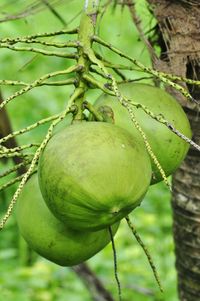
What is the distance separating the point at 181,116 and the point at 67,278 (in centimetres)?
204

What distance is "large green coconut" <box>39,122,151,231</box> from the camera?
137 cm

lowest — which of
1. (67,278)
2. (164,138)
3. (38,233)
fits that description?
(67,278)

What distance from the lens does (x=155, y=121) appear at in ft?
5.18

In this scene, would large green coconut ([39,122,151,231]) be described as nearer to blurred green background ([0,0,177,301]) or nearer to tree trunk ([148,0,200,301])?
tree trunk ([148,0,200,301])

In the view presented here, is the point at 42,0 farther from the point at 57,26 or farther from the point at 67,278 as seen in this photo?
the point at 57,26

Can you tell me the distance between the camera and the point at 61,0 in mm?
2434

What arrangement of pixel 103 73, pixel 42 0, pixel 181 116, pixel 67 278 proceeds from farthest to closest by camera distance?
pixel 67 278, pixel 42 0, pixel 181 116, pixel 103 73

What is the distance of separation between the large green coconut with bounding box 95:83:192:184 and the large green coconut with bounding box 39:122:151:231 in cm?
12

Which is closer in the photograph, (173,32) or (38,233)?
(38,233)

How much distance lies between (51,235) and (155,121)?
0.33m

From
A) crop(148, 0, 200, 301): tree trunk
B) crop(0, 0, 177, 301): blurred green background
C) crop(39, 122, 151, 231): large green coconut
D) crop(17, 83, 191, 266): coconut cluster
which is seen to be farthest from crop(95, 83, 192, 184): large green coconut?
crop(0, 0, 177, 301): blurred green background

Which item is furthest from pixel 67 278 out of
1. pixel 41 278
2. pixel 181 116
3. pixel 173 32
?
pixel 181 116

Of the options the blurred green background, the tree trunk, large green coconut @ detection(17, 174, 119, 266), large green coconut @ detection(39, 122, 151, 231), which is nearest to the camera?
large green coconut @ detection(39, 122, 151, 231)

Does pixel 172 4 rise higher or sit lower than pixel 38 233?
higher
